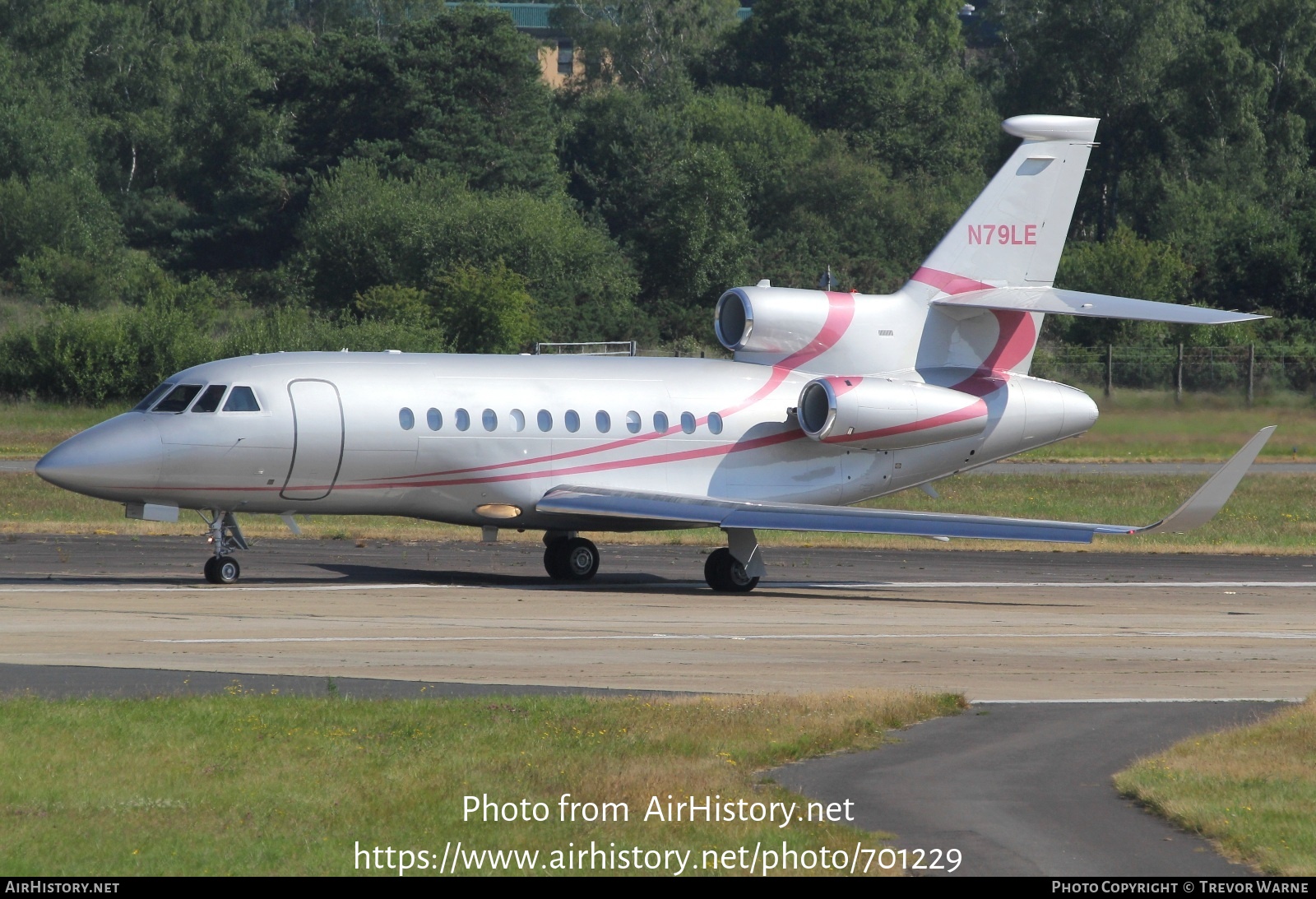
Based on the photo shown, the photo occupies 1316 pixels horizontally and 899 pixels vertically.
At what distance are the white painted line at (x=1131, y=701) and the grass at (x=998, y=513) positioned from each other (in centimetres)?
1748

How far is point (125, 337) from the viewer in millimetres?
60031

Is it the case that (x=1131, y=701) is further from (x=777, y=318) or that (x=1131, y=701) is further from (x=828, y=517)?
(x=777, y=318)

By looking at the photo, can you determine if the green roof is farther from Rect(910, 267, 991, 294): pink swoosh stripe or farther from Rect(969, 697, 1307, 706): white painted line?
Rect(969, 697, 1307, 706): white painted line

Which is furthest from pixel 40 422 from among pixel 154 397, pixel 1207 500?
pixel 1207 500

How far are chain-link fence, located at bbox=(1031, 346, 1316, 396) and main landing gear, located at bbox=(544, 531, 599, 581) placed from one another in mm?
12474

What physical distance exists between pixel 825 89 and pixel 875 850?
110 metres

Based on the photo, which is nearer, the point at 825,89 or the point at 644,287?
the point at 644,287

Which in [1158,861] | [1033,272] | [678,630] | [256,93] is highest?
[256,93]

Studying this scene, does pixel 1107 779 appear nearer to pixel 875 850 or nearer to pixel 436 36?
pixel 875 850

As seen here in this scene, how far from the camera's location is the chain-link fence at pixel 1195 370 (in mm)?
34531

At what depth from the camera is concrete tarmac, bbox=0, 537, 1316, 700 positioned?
17781 mm

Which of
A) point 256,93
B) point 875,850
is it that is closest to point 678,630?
point 875,850

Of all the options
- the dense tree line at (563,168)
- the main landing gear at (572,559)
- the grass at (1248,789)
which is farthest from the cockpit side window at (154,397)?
the dense tree line at (563,168)

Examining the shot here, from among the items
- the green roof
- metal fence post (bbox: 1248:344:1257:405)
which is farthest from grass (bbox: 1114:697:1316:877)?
the green roof
